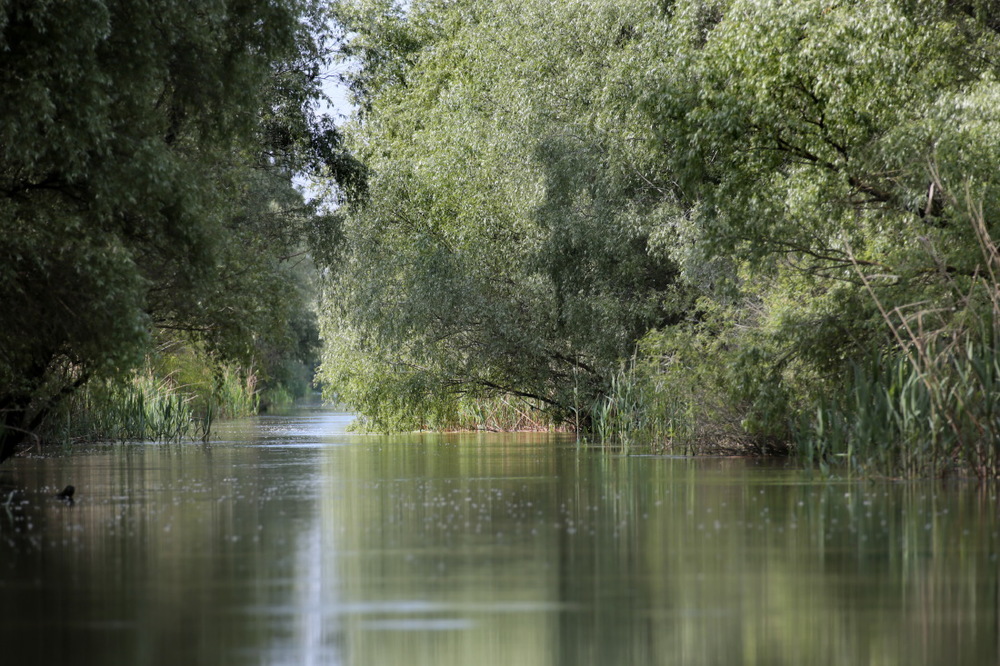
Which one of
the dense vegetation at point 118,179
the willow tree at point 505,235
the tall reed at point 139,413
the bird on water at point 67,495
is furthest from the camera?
the willow tree at point 505,235

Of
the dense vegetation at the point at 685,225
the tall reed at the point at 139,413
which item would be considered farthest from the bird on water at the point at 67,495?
the tall reed at the point at 139,413

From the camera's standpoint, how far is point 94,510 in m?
14.3

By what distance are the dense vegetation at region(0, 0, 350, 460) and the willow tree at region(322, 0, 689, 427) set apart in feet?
25.4

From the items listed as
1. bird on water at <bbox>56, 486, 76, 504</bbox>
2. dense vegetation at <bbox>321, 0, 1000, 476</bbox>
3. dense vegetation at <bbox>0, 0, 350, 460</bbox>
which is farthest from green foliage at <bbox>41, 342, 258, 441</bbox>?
bird on water at <bbox>56, 486, 76, 504</bbox>

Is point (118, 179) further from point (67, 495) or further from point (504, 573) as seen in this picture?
point (504, 573)

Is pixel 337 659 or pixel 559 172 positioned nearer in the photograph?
pixel 337 659

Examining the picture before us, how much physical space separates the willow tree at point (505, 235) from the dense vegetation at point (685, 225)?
8 centimetres

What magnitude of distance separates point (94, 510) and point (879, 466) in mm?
9036

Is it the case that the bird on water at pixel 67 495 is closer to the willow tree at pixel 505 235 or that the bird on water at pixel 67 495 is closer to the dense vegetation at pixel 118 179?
the dense vegetation at pixel 118 179

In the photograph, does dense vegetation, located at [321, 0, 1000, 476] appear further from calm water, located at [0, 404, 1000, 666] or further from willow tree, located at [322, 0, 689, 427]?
calm water, located at [0, 404, 1000, 666]

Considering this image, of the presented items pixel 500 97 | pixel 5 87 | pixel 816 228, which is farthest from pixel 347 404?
pixel 5 87

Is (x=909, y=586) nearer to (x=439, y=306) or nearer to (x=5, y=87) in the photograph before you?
(x=5, y=87)

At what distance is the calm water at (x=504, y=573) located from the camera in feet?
22.4

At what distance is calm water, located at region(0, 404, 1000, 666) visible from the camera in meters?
6.82
